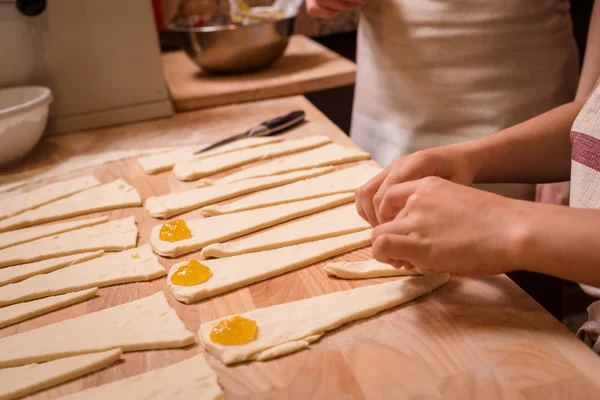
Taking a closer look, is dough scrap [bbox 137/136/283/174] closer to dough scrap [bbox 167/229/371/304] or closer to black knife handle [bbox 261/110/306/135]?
black knife handle [bbox 261/110/306/135]

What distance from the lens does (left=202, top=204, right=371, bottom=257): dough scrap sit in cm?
110

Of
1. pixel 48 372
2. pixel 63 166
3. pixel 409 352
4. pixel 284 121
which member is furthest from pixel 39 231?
pixel 409 352

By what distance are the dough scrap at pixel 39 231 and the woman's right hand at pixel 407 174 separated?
0.61 meters

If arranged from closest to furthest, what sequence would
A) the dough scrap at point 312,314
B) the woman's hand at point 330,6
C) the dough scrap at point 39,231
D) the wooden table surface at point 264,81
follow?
the dough scrap at point 312,314, the dough scrap at point 39,231, the woman's hand at point 330,6, the wooden table surface at point 264,81

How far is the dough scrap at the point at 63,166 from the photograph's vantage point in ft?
5.15

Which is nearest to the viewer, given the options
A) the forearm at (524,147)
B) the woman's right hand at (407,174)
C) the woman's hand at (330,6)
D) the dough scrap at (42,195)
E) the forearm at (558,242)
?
the forearm at (558,242)

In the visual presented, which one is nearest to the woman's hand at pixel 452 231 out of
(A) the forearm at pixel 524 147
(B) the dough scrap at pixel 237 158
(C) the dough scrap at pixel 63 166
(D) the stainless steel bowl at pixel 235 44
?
(A) the forearm at pixel 524 147

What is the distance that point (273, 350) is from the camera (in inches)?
32.9

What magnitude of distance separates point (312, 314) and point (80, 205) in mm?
720

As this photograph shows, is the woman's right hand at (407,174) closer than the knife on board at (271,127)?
Yes

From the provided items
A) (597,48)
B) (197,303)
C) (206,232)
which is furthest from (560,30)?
(197,303)

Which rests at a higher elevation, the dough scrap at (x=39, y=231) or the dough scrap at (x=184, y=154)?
the dough scrap at (x=184, y=154)

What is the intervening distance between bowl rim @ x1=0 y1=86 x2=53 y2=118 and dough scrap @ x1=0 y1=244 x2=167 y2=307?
0.61 m

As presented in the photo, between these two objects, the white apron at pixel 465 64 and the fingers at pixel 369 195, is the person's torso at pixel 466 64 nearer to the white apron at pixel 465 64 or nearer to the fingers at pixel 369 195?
the white apron at pixel 465 64
